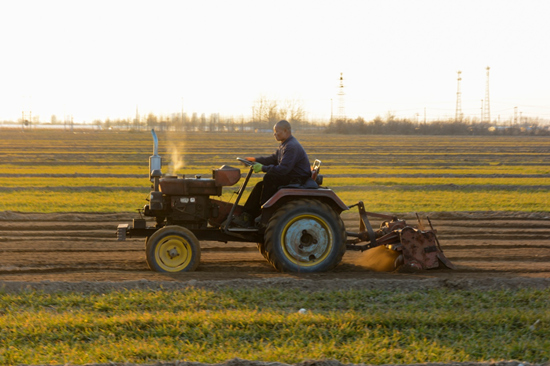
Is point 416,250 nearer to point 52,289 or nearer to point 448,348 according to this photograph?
point 448,348

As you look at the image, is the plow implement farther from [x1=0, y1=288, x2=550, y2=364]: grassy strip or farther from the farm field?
[x1=0, y1=288, x2=550, y2=364]: grassy strip

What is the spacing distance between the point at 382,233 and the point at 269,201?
5.49 ft

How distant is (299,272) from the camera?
7496 millimetres

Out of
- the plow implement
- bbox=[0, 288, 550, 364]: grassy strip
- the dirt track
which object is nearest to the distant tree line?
the dirt track

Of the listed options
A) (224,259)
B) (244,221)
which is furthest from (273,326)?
(224,259)

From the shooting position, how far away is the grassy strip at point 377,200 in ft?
44.5

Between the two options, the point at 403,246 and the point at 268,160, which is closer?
the point at 403,246

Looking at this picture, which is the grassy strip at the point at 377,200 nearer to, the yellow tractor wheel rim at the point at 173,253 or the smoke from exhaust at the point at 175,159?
the smoke from exhaust at the point at 175,159

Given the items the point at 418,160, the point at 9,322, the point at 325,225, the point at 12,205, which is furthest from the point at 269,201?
the point at 418,160

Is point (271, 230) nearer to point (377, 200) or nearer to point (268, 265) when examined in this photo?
point (268, 265)

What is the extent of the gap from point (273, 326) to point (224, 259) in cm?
336

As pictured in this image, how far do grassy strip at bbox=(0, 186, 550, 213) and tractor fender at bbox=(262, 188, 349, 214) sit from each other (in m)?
5.86

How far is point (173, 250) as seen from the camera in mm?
7473

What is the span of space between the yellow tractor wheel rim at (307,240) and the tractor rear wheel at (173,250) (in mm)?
1135
